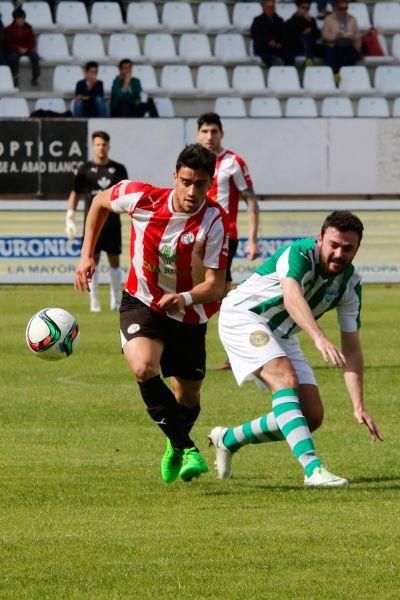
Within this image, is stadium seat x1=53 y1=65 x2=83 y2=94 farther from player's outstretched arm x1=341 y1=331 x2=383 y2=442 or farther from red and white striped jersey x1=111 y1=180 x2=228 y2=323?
player's outstretched arm x1=341 y1=331 x2=383 y2=442

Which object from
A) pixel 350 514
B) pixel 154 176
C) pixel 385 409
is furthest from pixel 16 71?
pixel 350 514

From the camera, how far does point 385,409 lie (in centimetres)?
1097

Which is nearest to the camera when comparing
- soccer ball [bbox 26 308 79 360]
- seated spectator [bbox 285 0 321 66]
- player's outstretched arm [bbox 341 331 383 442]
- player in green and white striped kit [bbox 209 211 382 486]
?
player in green and white striped kit [bbox 209 211 382 486]

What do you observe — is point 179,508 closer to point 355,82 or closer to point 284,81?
point 284,81

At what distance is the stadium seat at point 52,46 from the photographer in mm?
26484

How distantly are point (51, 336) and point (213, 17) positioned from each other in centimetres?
1995

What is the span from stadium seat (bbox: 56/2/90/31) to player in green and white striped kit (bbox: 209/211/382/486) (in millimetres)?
19695

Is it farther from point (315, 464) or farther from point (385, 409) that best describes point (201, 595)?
point (385, 409)

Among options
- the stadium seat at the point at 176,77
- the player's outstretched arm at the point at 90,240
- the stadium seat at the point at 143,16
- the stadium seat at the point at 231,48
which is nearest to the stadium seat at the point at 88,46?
the stadium seat at the point at 143,16

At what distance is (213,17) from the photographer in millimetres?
27516

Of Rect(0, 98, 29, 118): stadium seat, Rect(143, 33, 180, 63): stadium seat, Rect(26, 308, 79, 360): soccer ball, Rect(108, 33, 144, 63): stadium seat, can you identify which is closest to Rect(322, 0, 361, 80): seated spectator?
Rect(143, 33, 180, 63): stadium seat

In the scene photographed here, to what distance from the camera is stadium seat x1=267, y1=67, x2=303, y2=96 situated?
26594 mm

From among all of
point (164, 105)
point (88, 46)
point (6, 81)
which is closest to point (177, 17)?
point (88, 46)

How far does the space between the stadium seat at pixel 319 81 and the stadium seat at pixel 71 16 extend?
4.24 metres
